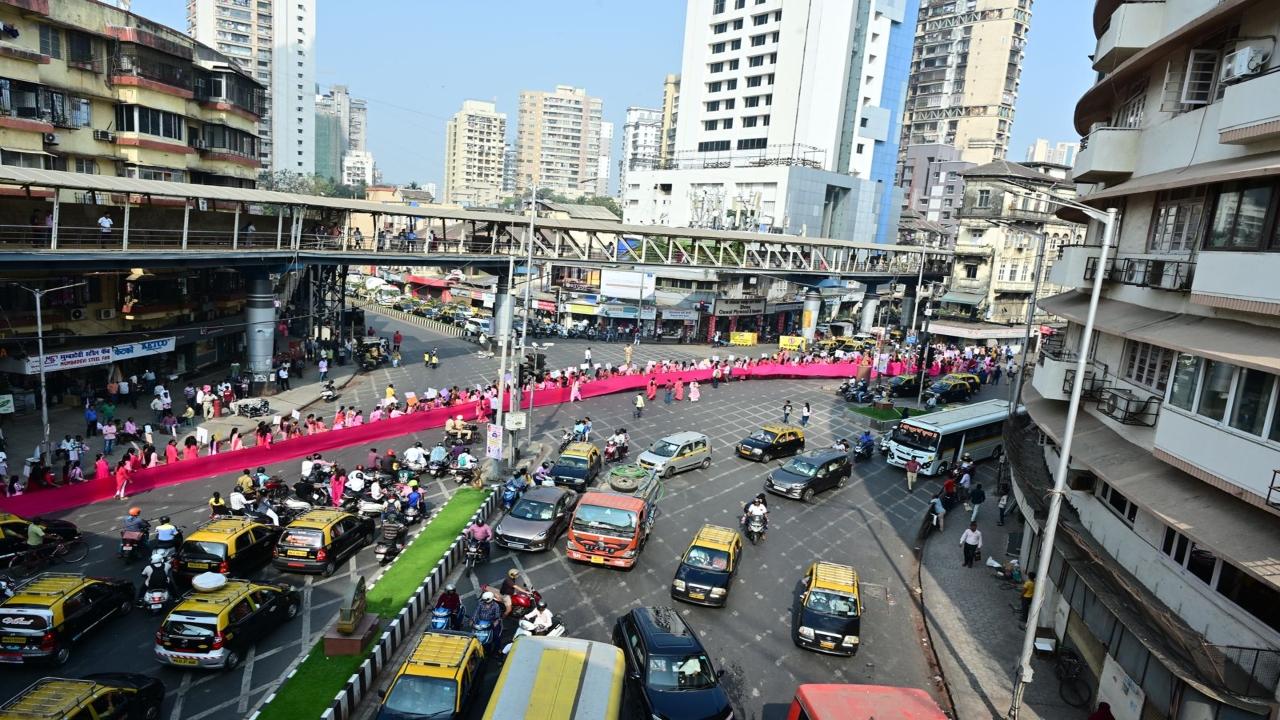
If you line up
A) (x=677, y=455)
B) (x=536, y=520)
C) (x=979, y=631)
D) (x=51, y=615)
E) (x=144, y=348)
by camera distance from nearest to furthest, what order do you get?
(x=51, y=615) < (x=979, y=631) < (x=536, y=520) < (x=677, y=455) < (x=144, y=348)

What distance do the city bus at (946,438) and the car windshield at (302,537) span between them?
22182 millimetres

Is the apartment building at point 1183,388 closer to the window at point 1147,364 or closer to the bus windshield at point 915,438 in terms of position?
the window at point 1147,364

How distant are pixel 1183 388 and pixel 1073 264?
7666 millimetres

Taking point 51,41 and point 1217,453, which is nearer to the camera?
point 1217,453

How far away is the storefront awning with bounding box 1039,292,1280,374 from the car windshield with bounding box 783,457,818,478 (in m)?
11.4

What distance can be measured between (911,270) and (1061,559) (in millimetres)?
61871

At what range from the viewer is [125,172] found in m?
36.9

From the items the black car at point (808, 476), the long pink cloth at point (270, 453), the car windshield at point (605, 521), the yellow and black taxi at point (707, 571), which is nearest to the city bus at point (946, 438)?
the black car at point (808, 476)

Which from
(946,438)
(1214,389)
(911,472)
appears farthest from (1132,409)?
(946,438)

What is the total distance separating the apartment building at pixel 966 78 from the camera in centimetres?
10238

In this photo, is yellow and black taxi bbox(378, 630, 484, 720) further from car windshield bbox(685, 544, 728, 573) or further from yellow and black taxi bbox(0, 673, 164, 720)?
car windshield bbox(685, 544, 728, 573)

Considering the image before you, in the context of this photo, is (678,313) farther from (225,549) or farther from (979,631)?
(225,549)

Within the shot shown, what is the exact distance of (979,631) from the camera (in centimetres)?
1762

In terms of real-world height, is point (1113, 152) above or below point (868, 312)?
above
